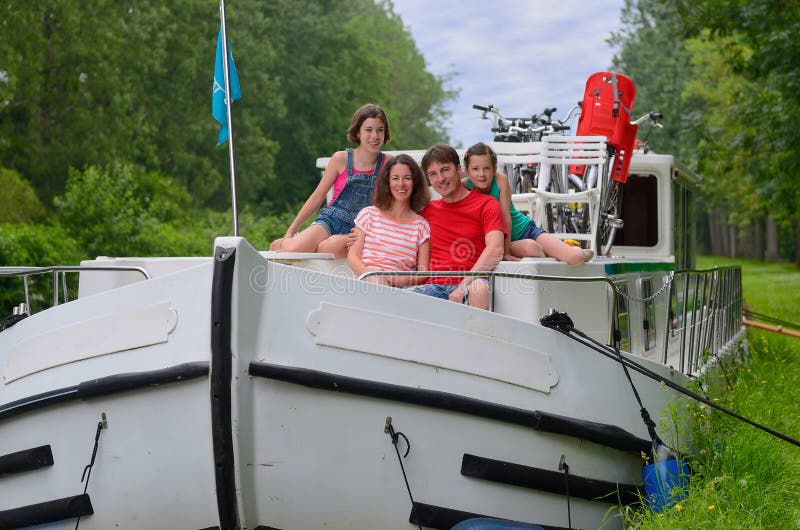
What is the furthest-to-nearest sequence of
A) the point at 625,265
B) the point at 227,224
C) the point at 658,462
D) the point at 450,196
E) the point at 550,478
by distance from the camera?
the point at 227,224, the point at 625,265, the point at 450,196, the point at 658,462, the point at 550,478

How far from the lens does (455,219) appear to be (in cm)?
615

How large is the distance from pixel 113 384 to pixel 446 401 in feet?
4.63

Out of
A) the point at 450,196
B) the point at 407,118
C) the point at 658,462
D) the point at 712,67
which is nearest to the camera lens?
the point at 658,462

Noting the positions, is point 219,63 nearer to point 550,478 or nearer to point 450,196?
point 450,196

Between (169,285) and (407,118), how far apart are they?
6058cm

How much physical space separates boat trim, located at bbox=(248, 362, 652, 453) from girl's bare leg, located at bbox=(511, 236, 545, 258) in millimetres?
1325

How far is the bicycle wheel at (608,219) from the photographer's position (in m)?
8.24

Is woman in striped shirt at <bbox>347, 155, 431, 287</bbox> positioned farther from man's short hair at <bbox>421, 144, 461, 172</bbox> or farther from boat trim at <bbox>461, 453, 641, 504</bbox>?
boat trim at <bbox>461, 453, 641, 504</bbox>

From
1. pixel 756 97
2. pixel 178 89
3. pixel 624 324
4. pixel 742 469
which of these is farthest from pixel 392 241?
pixel 178 89

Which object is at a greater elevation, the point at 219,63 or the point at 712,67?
the point at 712,67

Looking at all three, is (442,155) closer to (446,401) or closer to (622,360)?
(622,360)

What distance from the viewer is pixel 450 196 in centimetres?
620

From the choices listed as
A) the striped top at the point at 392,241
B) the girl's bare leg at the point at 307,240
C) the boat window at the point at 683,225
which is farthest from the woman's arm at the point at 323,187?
the boat window at the point at 683,225

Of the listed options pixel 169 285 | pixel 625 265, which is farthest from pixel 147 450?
pixel 625 265
